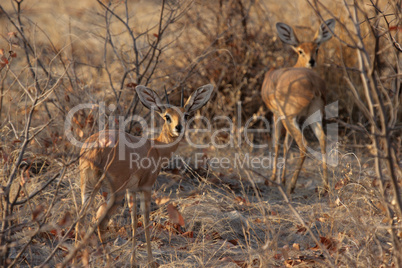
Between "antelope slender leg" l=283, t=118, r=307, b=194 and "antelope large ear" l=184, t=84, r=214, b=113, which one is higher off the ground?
"antelope large ear" l=184, t=84, r=214, b=113

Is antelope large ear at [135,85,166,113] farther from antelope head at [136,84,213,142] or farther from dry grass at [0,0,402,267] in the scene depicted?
dry grass at [0,0,402,267]

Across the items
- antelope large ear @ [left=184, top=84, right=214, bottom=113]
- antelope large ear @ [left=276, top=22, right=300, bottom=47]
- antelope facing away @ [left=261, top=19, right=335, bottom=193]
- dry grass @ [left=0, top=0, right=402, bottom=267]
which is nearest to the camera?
dry grass @ [left=0, top=0, right=402, bottom=267]

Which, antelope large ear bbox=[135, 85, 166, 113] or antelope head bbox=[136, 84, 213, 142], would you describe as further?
antelope large ear bbox=[135, 85, 166, 113]

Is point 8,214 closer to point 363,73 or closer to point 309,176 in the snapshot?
point 363,73

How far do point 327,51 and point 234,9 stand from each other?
1.97 m

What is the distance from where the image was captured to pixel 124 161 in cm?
379

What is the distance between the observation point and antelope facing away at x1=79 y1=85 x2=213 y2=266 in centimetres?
369

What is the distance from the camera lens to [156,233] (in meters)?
4.68

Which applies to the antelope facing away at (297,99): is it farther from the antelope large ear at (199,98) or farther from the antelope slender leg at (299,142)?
the antelope large ear at (199,98)

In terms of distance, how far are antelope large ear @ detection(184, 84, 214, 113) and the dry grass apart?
737 millimetres

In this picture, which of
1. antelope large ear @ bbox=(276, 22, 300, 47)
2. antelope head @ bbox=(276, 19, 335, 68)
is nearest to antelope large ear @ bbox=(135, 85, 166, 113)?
antelope head @ bbox=(276, 19, 335, 68)

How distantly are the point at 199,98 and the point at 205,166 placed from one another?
190 cm

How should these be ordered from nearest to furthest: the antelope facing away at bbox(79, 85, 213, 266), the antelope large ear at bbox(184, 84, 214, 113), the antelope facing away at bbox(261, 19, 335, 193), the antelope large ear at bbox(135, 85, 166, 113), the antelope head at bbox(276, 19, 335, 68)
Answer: the antelope facing away at bbox(79, 85, 213, 266) → the antelope large ear at bbox(135, 85, 166, 113) → the antelope large ear at bbox(184, 84, 214, 113) → the antelope facing away at bbox(261, 19, 335, 193) → the antelope head at bbox(276, 19, 335, 68)

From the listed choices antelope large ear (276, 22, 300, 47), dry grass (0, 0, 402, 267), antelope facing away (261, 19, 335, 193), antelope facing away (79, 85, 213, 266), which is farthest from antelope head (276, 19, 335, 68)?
antelope facing away (79, 85, 213, 266)
